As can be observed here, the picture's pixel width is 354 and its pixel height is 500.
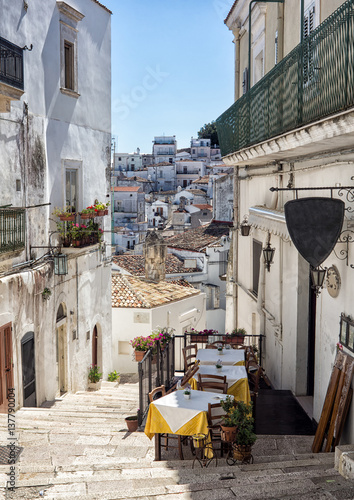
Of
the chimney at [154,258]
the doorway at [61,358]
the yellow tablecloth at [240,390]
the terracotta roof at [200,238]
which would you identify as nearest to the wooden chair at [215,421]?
the yellow tablecloth at [240,390]

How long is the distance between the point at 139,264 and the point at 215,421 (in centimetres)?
2430

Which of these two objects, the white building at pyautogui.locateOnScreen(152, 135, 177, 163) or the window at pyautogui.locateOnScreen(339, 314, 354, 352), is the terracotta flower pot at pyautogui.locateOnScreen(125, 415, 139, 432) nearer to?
the window at pyautogui.locateOnScreen(339, 314, 354, 352)

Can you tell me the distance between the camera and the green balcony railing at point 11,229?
1017 centimetres

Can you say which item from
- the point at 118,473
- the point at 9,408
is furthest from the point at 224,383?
the point at 9,408

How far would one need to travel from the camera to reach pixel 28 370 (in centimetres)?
1226

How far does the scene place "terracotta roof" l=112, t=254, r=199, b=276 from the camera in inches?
1219

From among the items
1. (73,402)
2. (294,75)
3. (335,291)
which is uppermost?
(294,75)

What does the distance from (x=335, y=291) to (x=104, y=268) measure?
10521mm

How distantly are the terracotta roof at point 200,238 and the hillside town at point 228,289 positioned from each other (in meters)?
18.3

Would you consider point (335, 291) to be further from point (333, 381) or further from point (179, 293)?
point (179, 293)

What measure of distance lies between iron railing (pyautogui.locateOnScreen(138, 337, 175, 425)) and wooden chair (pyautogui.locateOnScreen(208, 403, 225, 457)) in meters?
1.92

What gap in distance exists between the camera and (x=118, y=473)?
6.81 m

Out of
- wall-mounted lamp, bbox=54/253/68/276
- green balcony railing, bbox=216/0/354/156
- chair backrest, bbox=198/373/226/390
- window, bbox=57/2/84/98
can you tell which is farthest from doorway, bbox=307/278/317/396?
window, bbox=57/2/84/98

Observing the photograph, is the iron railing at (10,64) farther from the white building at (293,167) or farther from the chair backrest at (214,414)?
the chair backrest at (214,414)
